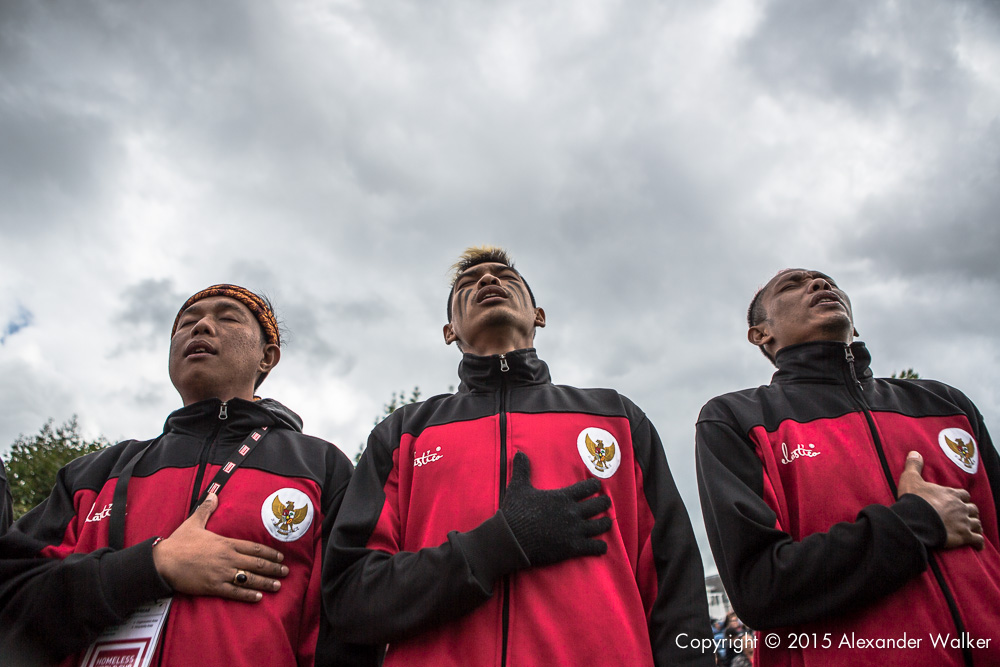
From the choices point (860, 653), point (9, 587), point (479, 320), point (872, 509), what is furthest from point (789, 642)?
point (9, 587)

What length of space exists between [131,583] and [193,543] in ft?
0.90

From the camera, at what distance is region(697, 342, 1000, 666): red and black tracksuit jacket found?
2551mm

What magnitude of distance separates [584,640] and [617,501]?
71cm

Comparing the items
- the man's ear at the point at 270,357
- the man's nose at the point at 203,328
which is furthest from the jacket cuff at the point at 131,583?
the man's ear at the point at 270,357

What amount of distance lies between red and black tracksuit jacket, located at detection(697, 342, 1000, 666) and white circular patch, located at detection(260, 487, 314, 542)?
202 cm

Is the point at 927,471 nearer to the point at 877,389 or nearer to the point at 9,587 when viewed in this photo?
the point at 877,389

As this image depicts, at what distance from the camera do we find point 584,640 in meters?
2.46

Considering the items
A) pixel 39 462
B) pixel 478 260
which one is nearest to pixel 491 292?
pixel 478 260

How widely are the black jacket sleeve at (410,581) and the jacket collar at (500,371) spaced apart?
103 centimetres

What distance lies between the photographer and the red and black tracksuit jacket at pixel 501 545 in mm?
2506

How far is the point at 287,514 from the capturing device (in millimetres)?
3221

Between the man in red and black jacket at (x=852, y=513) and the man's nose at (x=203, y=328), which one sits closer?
the man in red and black jacket at (x=852, y=513)

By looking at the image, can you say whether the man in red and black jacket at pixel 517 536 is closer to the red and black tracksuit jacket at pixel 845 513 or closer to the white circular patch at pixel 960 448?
the red and black tracksuit jacket at pixel 845 513

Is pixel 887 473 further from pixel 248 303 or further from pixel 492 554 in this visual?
pixel 248 303
